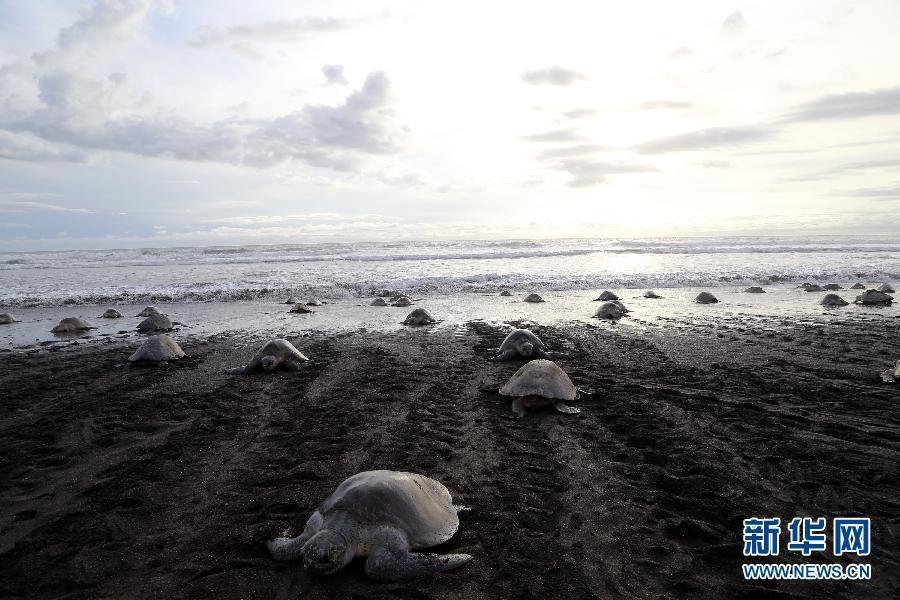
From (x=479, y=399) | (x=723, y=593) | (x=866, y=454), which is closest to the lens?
(x=723, y=593)

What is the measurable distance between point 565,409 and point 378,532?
3.59 m

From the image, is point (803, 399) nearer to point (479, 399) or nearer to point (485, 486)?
point (479, 399)

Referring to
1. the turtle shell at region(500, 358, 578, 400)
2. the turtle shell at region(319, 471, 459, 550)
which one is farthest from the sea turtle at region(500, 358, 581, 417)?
the turtle shell at region(319, 471, 459, 550)

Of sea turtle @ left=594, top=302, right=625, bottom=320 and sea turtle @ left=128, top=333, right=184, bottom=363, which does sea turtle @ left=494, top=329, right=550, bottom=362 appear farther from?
sea turtle @ left=128, top=333, right=184, bottom=363

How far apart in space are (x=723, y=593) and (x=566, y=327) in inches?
381

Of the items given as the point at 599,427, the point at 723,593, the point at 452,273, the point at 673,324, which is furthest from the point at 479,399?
the point at 452,273

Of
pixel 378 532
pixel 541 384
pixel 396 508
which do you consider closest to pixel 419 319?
pixel 541 384

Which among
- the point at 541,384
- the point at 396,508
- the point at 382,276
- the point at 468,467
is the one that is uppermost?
the point at 382,276

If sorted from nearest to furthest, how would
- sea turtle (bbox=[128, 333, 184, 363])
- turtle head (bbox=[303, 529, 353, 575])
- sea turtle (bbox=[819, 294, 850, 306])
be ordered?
turtle head (bbox=[303, 529, 353, 575]) < sea turtle (bbox=[128, 333, 184, 363]) < sea turtle (bbox=[819, 294, 850, 306])

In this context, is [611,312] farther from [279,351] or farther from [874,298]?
[279,351]

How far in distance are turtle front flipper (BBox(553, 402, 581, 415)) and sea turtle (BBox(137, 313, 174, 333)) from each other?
36.6 feet

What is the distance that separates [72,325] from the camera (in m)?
13.0

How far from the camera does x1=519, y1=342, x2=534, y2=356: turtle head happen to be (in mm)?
9109

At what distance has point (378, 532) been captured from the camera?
3475mm
